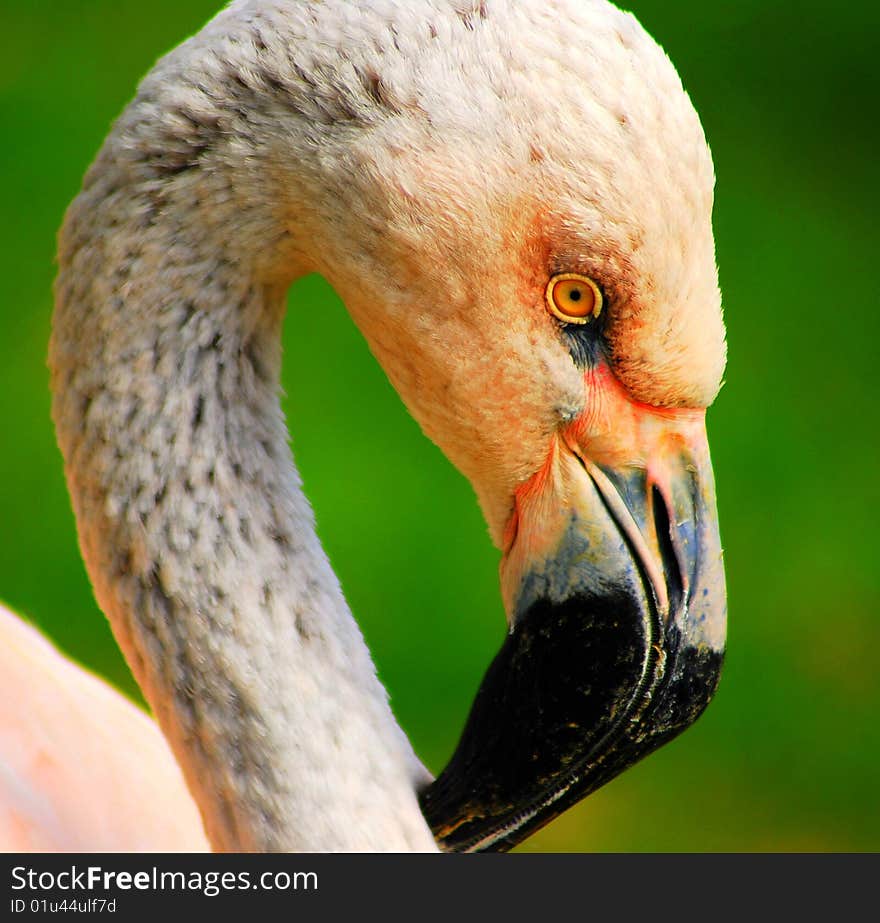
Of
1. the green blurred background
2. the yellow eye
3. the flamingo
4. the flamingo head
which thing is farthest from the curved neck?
the green blurred background

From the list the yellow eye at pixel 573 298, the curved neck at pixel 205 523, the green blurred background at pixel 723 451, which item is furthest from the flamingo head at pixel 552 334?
the green blurred background at pixel 723 451

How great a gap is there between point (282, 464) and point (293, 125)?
46 cm

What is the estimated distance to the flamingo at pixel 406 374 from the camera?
133cm

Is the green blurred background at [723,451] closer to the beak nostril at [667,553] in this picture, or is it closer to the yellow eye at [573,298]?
the beak nostril at [667,553]

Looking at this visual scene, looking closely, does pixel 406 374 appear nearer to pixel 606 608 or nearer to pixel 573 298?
pixel 573 298

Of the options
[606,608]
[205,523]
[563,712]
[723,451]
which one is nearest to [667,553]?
[606,608]

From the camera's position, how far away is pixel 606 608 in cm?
145

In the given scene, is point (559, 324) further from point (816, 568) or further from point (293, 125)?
point (816, 568)

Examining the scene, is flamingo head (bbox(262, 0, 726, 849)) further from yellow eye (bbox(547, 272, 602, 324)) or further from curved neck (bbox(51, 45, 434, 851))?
curved neck (bbox(51, 45, 434, 851))

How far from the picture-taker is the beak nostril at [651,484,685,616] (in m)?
1.46

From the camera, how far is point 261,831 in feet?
4.99

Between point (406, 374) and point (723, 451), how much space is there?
2.98 metres

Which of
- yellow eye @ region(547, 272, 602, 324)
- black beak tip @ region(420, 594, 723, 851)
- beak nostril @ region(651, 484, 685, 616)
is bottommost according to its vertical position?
black beak tip @ region(420, 594, 723, 851)
